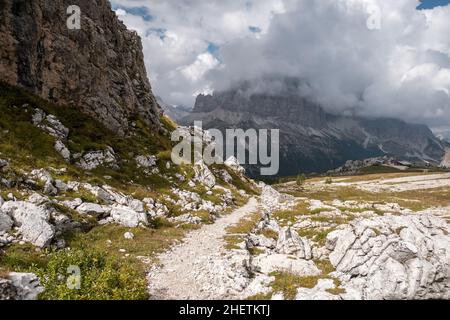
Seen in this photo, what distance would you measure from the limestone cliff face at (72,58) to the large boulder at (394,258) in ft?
183

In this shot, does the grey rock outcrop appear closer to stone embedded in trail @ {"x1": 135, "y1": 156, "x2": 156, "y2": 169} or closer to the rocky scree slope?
the rocky scree slope

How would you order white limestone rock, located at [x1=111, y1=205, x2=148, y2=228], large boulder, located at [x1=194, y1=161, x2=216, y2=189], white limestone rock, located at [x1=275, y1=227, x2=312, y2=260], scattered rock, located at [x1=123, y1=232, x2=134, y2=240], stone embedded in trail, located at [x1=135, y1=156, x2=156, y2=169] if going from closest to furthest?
white limestone rock, located at [x1=275, y1=227, x2=312, y2=260]
scattered rock, located at [x1=123, y1=232, x2=134, y2=240]
white limestone rock, located at [x1=111, y1=205, x2=148, y2=228]
stone embedded in trail, located at [x1=135, y1=156, x2=156, y2=169]
large boulder, located at [x1=194, y1=161, x2=216, y2=189]

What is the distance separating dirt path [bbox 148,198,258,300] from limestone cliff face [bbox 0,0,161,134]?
150ft

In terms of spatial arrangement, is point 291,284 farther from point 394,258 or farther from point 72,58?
point 72,58

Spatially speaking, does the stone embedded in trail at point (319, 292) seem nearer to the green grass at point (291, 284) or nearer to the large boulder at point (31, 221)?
the green grass at point (291, 284)

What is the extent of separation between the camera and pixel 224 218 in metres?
53.7

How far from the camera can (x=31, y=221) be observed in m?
27.2

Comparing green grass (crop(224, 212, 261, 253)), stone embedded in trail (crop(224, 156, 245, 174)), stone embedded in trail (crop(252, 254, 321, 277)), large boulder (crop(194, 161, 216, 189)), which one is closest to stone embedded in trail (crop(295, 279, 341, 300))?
stone embedded in trail (crop(252, 254, 321, 277))

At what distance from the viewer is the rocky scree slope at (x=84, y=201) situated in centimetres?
2119

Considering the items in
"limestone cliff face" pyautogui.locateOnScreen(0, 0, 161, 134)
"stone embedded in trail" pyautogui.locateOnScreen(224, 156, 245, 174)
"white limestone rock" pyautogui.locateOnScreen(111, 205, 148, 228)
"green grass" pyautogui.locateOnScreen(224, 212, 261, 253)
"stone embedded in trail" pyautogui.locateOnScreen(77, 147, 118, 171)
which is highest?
"limestone cliff face" pyautogui.locateOnScreen(0, 0, 161, 134)

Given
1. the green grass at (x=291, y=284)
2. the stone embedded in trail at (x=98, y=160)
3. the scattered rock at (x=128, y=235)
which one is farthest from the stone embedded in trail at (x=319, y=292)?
the stone embedded in trail at (x=98, y=160)

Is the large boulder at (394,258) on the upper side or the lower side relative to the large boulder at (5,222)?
lower

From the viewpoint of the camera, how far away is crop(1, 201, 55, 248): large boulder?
2616 centimetres
